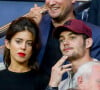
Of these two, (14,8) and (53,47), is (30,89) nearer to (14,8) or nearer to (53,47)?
(53,47)

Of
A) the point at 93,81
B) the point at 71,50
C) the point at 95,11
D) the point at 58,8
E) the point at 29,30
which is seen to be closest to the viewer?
the point at 93,81

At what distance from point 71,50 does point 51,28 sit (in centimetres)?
51

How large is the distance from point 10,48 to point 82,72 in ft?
1.98

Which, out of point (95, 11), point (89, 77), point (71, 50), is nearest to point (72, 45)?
point (71, 50)

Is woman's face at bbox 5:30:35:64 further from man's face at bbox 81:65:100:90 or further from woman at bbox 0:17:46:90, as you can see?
man's face at bbox 81:65:100:90

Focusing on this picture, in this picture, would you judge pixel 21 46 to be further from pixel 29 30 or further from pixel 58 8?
pixel 58 8

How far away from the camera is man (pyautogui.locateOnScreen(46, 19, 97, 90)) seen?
1.95 meters

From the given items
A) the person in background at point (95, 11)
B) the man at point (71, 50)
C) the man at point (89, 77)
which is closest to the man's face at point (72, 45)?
the man at point (71, 50)

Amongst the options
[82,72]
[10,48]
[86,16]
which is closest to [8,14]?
[86,16]

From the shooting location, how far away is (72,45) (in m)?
2.03

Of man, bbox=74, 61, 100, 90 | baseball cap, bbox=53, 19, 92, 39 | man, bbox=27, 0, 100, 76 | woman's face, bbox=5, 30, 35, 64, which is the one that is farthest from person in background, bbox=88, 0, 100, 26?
man, bbox=74, 61, 100, 90

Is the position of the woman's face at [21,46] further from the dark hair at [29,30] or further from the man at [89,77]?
the man at [89,77]

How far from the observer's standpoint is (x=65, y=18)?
253 cm

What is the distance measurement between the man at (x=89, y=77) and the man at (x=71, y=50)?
0.95ft
